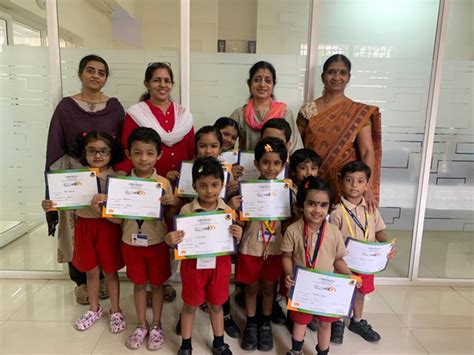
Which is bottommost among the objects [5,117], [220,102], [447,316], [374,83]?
[447,316]

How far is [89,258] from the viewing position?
2051 mm

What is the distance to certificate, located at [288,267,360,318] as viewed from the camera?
5.34ft

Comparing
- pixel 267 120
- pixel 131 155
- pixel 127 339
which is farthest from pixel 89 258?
pixel 267 120

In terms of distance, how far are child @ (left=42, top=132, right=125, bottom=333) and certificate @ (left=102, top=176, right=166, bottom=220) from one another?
220 mm

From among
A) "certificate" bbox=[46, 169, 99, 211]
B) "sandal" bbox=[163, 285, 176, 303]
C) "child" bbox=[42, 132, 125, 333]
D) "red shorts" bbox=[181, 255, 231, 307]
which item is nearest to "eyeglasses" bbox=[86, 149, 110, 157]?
"child" bbox=[42, 132, 125, 333]

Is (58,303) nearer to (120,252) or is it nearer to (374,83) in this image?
(120,252)

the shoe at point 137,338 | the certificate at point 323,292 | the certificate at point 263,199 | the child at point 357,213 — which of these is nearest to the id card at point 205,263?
the certificate at point 263,199

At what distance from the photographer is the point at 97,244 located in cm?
204

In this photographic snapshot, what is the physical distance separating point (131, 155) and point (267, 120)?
842mm

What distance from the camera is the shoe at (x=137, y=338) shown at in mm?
1976

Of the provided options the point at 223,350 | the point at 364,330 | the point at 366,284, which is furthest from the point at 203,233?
the point at 364,330

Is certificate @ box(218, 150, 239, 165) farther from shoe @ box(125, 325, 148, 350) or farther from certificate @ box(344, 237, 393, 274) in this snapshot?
shoe @ box(125, 325, 148, 350)

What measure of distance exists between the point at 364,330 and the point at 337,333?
0.19 metres

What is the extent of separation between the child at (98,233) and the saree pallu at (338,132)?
124 cm
